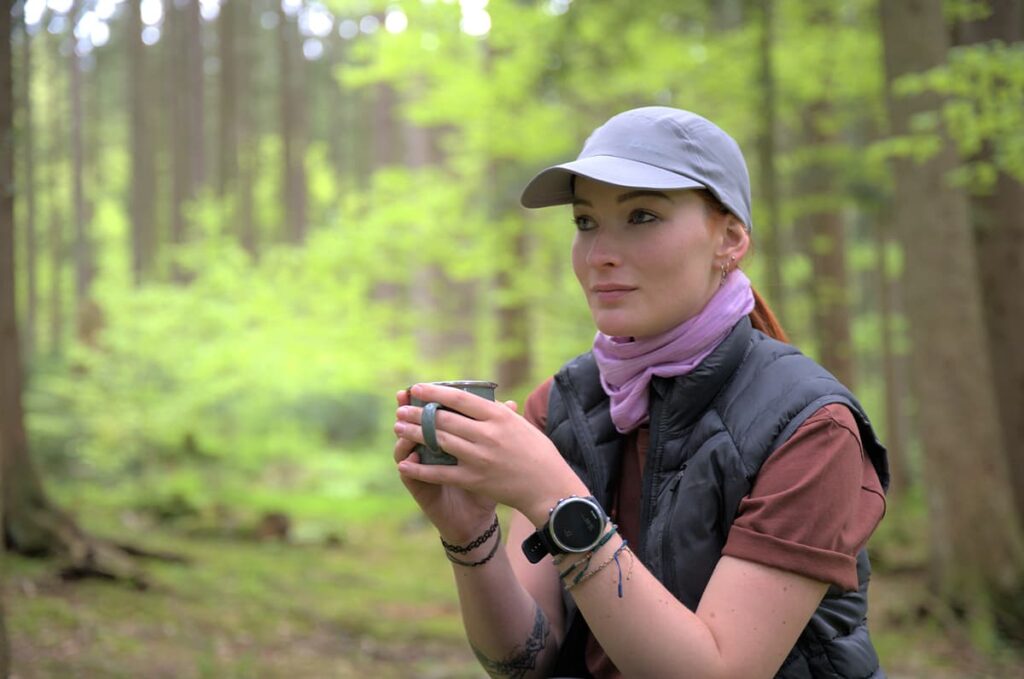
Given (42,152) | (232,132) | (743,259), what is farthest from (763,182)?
(42,152)

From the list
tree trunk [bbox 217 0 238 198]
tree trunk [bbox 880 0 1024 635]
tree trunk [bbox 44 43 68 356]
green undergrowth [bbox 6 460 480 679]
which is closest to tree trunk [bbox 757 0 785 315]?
tree trunk [bbox 880 0 1024 635]

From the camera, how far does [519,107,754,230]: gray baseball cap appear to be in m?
1.68

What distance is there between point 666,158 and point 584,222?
0.22 meters

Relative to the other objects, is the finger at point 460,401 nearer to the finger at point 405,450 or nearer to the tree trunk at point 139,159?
the finger at point 405,450

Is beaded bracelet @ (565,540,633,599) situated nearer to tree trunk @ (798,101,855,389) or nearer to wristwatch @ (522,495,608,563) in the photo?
wristwatch @ (522,495,608,563)

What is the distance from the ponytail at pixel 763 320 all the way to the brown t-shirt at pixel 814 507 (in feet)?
1.22

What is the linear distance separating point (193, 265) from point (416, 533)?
5.13m

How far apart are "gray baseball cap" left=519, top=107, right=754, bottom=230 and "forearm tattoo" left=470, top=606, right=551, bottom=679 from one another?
0.89m

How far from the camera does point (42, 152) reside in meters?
24.3

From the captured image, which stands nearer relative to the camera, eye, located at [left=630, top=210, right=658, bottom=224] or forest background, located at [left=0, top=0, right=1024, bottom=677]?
eye, located at [left=630, top=210, right=658, bottom=224]

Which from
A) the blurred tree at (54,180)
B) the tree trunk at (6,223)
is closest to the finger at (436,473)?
the tree trunk at (6,223)

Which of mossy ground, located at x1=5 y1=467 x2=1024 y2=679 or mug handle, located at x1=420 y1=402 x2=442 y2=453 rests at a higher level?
mug handle, located at x1=420 y1=402 x2=442 y2=453

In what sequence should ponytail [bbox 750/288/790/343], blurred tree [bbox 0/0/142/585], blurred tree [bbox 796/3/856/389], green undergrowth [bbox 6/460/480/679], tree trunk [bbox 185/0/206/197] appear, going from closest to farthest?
ponytail [bbox 750/288/790/343] → green undergrowth [bbox 6/460/480/679] → blurred tree [bbox 0/0/142/585] → blurred tree [bbox 796/3/856/389] → tree trunk [bbox 185/0/206/197]

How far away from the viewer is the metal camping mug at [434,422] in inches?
58.8
